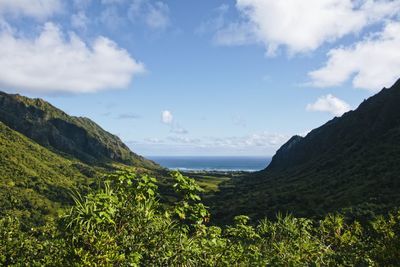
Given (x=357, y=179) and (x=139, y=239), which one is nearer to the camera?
(x=139, y=239)

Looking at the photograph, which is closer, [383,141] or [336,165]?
[383,141]

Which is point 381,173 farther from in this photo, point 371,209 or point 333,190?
point 371,209

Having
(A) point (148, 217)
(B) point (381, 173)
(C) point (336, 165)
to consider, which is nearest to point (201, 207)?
(A) point (148, 217)

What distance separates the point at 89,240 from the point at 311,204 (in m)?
102

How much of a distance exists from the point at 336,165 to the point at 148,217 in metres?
168

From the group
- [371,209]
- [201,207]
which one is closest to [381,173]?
[371,209]

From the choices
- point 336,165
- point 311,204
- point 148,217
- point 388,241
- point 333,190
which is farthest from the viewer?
point 336,165

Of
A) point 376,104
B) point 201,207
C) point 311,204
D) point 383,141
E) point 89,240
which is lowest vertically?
point 311,204

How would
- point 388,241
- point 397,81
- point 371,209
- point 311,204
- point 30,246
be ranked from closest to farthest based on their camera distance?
point 30,246 < point 388,241 < point 371,209 < point 311,204 < point 397,81

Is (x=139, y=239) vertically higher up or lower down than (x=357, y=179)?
lower down

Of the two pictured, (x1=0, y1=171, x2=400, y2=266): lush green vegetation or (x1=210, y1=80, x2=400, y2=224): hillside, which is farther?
(x1=210, y1=80, x2=400, y2=224): hillside

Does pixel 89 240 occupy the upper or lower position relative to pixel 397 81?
lower

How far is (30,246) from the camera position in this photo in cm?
1452

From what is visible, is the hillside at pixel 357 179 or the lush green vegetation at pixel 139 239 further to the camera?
the hillside at pixel 357 179
